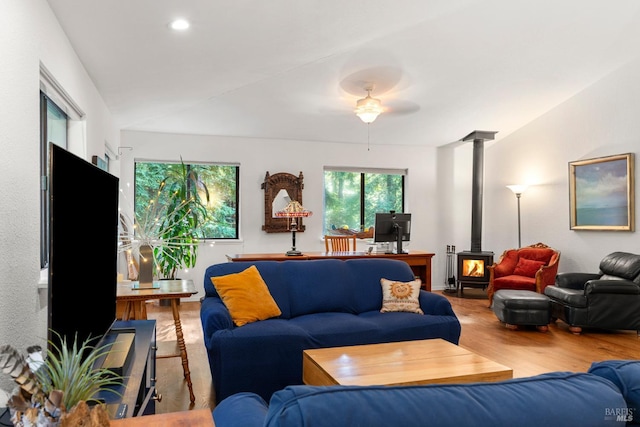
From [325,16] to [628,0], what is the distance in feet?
9.97

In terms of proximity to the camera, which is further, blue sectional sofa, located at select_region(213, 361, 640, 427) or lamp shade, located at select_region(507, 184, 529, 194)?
lamp shade, located at select_region(507, 184, 529, 194)

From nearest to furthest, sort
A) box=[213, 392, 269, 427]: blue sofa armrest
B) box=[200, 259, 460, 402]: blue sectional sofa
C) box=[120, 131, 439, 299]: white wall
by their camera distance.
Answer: box=[213, 392, 269, 427]: blue sofa armrest < box=[200, 259, 460, 402]: blue sectional sofa < box=[120, 131, 439, 299]: white wall

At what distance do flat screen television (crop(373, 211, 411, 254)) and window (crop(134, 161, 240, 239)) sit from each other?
236 centimetres

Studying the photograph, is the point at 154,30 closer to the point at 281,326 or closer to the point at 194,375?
the point at 281,326

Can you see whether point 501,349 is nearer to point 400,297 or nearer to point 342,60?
point 400,297

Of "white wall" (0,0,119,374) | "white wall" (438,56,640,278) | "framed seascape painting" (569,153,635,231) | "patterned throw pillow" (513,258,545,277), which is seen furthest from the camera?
"patterned throw pillow" (513,258,545,277)

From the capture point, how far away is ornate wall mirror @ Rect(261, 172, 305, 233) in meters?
7.09

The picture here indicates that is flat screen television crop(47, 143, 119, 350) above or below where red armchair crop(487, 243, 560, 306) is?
above

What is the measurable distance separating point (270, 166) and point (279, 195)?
18.4 inches

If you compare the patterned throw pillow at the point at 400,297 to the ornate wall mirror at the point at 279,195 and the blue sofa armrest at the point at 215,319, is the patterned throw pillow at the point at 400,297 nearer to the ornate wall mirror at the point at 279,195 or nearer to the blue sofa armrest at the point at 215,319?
the blue sofa armrest at the point at 215,319

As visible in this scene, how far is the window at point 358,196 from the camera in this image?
25.1 ft

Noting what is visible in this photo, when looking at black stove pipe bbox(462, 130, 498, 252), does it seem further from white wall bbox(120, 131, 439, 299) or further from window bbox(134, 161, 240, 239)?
window bbox(134, 161, 240, 239)

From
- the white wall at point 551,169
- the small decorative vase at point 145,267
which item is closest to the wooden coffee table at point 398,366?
the small decorative vase at point 145,267

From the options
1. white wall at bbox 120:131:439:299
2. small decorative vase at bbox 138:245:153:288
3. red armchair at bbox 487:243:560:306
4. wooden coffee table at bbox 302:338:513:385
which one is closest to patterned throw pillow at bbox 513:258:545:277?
red armchair at bbox 487:243:560:306
